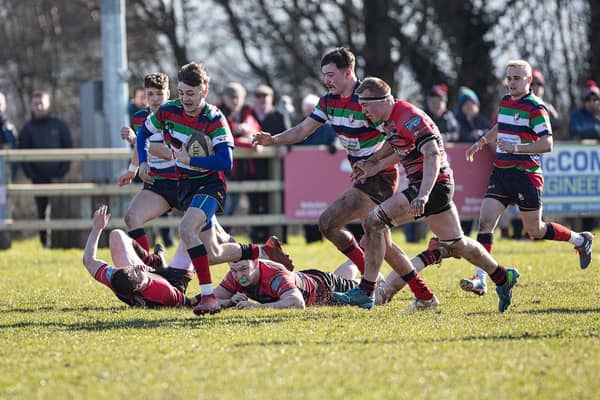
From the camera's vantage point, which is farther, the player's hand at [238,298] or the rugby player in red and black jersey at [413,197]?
the player's hand at [238,298]

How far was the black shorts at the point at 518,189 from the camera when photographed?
10.2 metres

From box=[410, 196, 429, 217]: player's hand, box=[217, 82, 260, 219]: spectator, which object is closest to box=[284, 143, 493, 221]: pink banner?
box=[217, 82, 260, 219]: spectator

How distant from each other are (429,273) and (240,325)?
4369 millimetres

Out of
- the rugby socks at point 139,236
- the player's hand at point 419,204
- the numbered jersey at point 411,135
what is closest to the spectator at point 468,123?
the rugby socks at point 139,236

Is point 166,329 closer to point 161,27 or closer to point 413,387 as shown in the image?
point 413,387

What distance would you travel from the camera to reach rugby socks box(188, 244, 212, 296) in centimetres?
879

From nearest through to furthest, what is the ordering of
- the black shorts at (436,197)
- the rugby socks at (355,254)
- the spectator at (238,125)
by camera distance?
1. the black shorts at (436,197)
2. the rugby socks at (355,254)
3. the spectator at (238,125)

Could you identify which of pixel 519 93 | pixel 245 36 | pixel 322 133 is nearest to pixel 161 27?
pixel 245 36

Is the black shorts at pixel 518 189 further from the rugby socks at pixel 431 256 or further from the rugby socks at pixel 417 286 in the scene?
the rugby socks at pixel 417 286

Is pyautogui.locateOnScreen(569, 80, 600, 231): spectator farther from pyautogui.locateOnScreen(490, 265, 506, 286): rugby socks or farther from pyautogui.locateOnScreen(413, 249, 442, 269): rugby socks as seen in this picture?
pyautogui.locateOnScreen(490, 265, 506, 286): rugby socks

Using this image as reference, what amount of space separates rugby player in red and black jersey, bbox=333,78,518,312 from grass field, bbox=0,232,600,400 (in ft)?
1.00

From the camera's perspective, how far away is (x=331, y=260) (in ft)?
45.1

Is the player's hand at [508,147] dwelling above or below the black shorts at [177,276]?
above

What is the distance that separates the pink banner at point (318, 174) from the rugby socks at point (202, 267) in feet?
24.0
